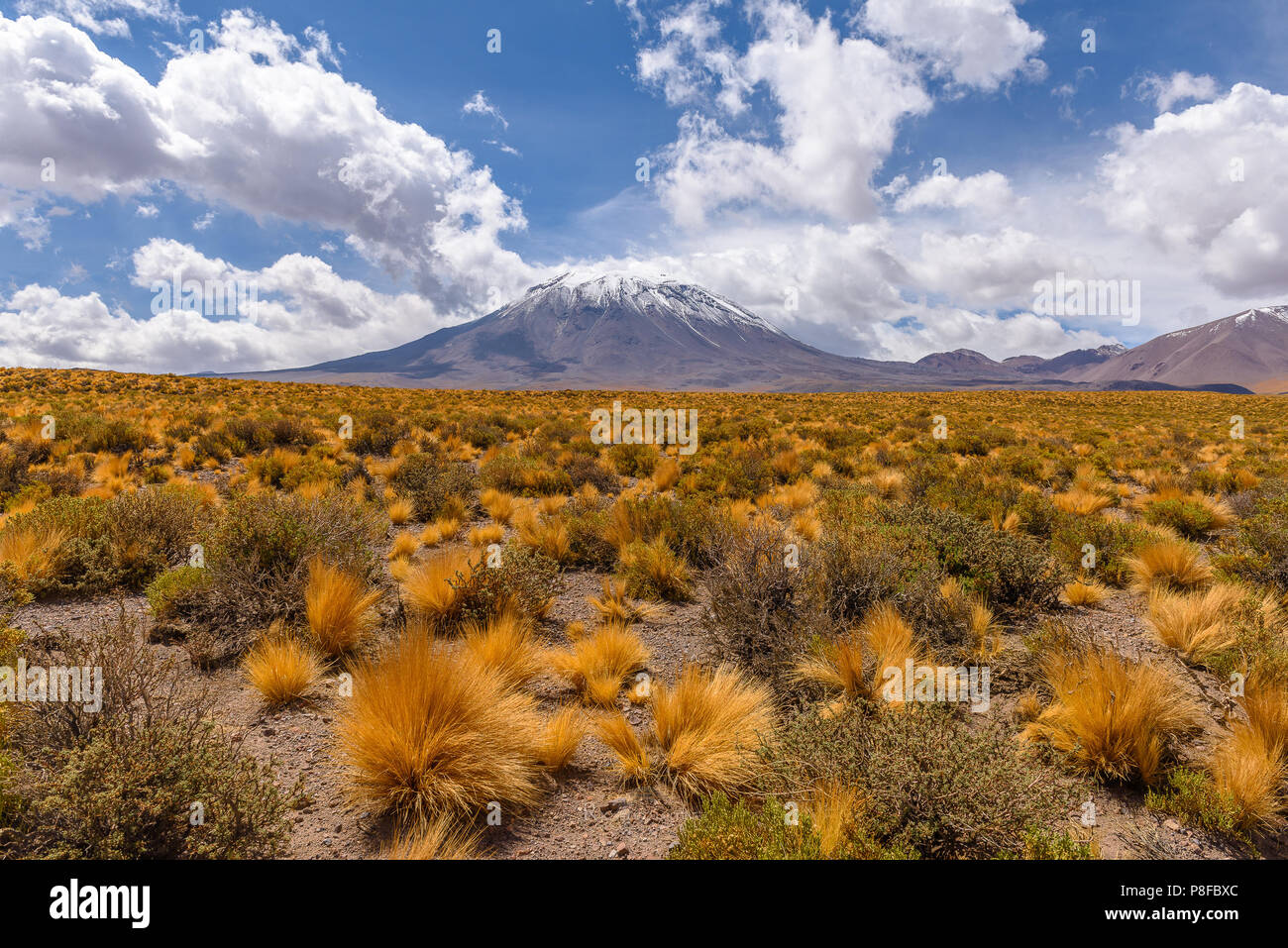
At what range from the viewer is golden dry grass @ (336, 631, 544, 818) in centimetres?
261

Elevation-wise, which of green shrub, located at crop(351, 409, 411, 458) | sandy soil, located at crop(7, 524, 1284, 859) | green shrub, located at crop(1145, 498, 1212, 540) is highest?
green shrub, located at crop(351, 409, 411, 458)

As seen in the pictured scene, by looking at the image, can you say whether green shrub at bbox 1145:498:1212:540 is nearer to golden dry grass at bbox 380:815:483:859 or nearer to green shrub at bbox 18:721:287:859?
golden dry grass at bbox 380:815:483:859

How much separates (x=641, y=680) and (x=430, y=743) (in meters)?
1.69

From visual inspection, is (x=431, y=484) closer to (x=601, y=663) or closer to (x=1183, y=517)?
(x=601, y=663)

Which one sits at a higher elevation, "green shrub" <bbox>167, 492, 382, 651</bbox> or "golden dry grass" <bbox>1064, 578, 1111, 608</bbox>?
"green shrub" <bbox>167, 492, 382, 651</bbox>

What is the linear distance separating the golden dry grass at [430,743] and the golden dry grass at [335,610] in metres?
1.19

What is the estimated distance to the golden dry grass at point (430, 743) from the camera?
2.61 meters

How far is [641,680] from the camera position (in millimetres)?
3971

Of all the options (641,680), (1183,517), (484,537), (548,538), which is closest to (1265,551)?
(1183,517)

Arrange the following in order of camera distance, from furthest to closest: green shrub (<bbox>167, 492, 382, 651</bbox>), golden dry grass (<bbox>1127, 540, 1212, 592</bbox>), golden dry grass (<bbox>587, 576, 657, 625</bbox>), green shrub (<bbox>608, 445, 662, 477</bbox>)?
green shrub (<bbox>608, 445, 662, 477</bbox>)
golden dry grass (<bbox>1127, 540, 1212, 592</bbox>)
golden dry grass (<bbox>587, 576, 657, 625</bbox>)
green shrub (<bbox>167, 492, 382, 651</bbox>)

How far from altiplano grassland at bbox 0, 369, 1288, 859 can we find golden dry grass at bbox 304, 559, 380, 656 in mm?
23

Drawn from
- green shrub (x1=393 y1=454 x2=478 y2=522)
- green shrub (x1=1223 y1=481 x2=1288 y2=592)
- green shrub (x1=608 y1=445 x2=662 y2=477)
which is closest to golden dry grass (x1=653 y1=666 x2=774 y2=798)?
green shrub (x1=1223 y1=481 x2=1288 y2=592)
